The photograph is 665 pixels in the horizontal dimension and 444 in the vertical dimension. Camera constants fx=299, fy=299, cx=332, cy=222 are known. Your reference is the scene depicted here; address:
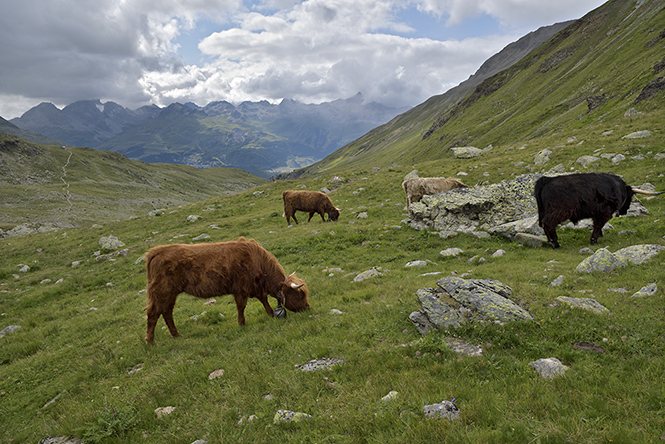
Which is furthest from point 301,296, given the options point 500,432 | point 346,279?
point 500,432

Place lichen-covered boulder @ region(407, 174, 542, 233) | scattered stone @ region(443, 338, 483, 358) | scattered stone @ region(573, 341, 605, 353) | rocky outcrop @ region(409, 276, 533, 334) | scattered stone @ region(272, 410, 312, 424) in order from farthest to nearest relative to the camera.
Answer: lichen-covered boulder @ region(407, 174, 542, 233) < rocky outcrop @ region(409, 276, 533, 334) < scattered stone @ region(443, 338, 483, 358) < scattered stone @ region(573, 341, 605, 353) < scattered stone @ region(272, 410, 312, 424)

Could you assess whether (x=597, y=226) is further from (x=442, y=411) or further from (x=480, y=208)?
(x=442, y=411)

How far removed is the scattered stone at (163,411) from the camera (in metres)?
5.76

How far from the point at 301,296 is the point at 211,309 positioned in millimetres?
3925

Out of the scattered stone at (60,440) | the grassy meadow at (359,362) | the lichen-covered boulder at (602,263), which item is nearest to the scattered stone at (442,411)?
the grassy meadow at (359,362)

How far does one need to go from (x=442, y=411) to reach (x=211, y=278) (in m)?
7.47

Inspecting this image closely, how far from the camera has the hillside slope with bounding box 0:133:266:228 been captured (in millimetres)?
72188

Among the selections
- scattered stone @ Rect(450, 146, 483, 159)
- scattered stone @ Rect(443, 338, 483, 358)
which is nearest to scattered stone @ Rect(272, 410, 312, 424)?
scattered stone @ Rect(443, 338, 483, 358)

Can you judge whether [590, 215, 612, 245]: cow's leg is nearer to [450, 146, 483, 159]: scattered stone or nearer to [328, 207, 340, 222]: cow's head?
[328, 207, 340, 222]: cow's head

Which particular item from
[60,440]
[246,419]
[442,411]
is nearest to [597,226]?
[442,411]

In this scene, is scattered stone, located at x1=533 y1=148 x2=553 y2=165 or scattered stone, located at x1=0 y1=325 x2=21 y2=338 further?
scattered stone, located at x1=533 y1=148 x2=553 y2=165

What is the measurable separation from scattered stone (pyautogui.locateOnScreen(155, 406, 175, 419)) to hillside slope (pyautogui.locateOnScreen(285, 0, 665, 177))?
140ft

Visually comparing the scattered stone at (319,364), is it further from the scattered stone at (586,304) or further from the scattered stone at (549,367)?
the scattered stone at (586,304)

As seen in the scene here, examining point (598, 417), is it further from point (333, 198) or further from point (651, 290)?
point (333, 198)
